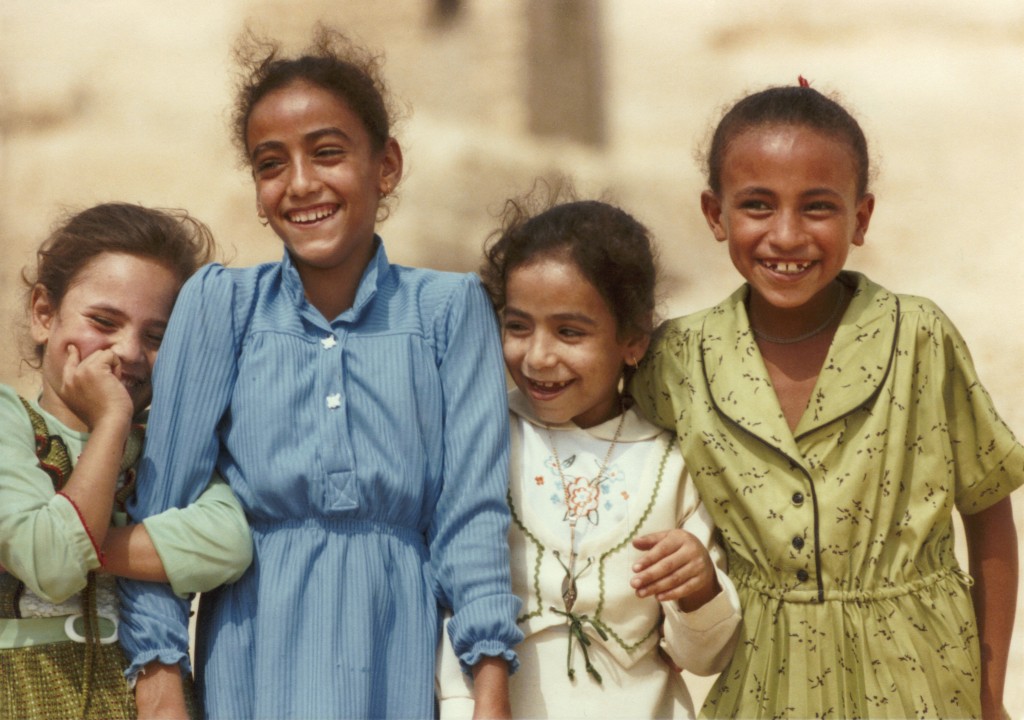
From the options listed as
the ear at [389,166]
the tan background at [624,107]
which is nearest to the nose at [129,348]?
the ear at [389,166]

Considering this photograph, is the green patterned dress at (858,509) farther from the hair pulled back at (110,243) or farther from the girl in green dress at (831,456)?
the hair pulled back at (110,243)

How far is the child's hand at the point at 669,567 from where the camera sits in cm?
251

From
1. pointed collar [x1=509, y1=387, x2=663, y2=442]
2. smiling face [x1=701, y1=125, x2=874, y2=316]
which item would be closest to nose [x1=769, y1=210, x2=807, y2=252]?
smiling face [x1=701, y1=125, x2=874, y2=316]

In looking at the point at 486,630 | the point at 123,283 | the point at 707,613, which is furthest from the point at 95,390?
the point at 707,613

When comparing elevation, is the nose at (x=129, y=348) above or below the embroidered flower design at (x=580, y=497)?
above

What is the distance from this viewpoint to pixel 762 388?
2748 mm

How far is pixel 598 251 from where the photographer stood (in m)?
2.82

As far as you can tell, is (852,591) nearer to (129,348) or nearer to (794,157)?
(794,157)

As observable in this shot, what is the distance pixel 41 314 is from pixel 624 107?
2.75 m

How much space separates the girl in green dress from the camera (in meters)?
2.61

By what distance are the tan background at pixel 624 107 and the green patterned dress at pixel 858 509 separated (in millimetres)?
2294

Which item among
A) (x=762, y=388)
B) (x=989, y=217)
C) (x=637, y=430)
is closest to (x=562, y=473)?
(x=637, y=430)

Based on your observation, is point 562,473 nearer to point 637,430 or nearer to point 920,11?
point 637,430

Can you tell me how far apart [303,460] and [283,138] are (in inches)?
25.0
